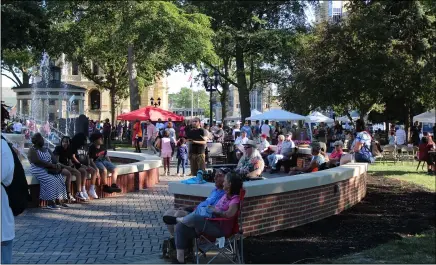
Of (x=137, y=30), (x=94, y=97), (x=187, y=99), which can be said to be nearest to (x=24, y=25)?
(x=137, y=30)

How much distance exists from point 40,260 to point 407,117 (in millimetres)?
32927

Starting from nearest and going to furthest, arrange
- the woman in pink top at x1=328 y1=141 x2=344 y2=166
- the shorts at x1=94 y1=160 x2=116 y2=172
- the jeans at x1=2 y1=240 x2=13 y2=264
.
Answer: the jeans at x1=2 y1=240 x2=13 y2=264 < the shorts at x1=94 y1=160 x2=116 y2=172 < the woman in pink top at x1=328 y1=141 x2=344 y2=166

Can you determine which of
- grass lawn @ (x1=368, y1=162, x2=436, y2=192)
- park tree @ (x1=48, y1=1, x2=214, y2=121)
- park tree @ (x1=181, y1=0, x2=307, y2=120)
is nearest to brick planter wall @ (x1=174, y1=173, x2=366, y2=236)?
grass lawn @ (x1=368, y1=162, x2=436, y2=192)

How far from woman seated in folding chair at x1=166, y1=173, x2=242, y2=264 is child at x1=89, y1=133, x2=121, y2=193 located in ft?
17.7

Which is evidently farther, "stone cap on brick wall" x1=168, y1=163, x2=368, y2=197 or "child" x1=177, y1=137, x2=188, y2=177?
"child" x1=177, y1=137, x2=188, y2=177

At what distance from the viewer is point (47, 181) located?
395 inches

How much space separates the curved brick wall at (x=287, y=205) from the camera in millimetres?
7461

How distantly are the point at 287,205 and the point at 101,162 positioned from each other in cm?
498

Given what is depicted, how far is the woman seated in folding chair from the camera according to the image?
6.05 metres

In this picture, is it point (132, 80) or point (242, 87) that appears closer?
point (132, 80)

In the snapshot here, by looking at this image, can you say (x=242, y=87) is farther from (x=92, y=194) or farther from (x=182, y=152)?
(x=92, y=194)

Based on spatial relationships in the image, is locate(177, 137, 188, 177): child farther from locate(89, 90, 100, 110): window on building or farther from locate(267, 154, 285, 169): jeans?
locate(89, 90, 100, 110): window on building

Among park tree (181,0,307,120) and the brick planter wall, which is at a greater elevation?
park tree (181,0,307,120)

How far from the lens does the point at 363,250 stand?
6961mm
